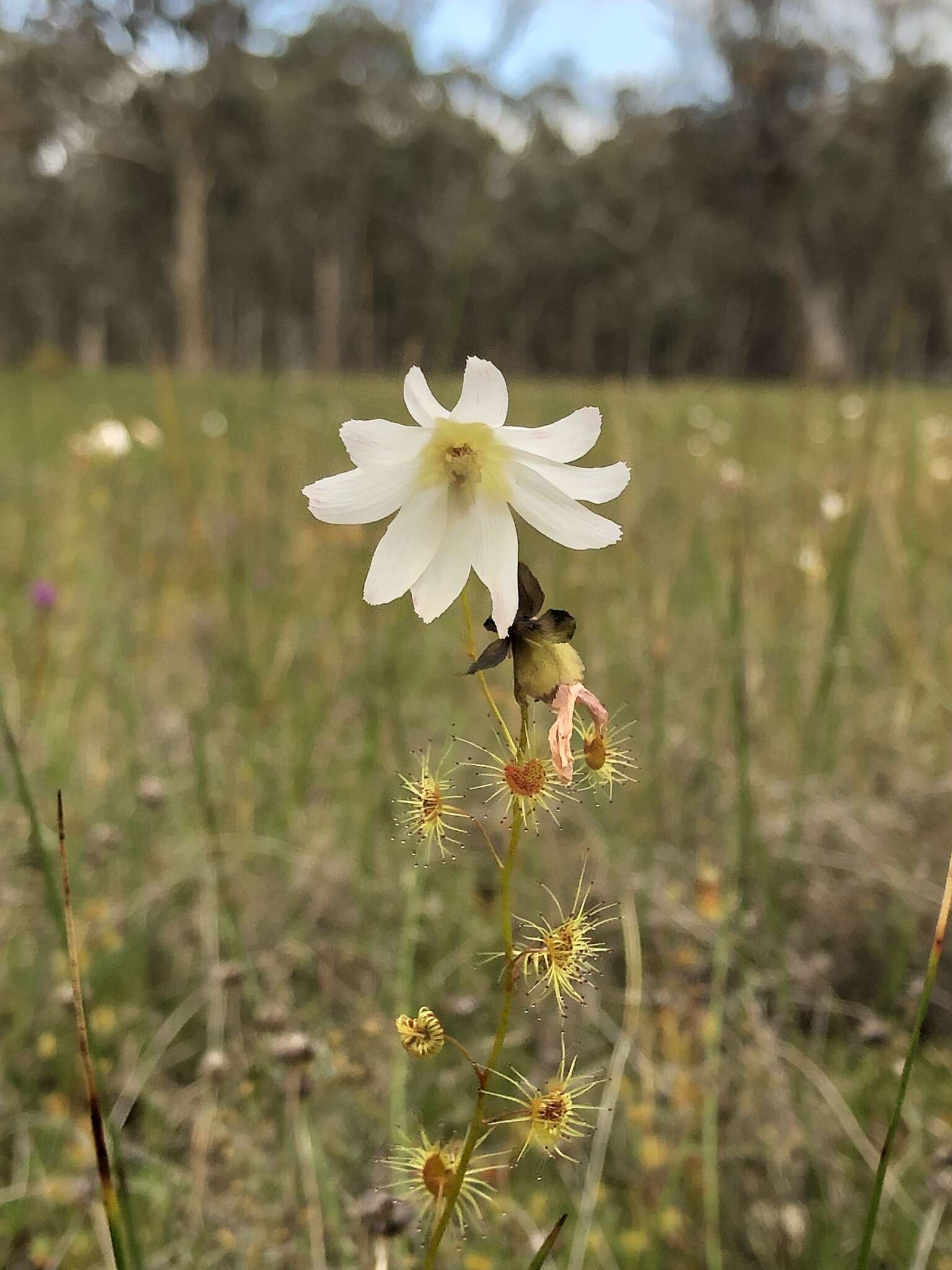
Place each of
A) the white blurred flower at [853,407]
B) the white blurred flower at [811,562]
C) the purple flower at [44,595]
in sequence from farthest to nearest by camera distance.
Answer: the white blurred flower at [853,407], the white blurred flower at [811,562], the purple flower at [44,595]

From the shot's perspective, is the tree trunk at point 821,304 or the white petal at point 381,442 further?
the tree trunk at point 821,304

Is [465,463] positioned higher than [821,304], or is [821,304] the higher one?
[821,304]

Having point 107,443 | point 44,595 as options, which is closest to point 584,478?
point 44,595

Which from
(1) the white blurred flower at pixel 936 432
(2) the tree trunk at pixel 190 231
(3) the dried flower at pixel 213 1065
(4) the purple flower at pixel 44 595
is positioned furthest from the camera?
(2) the tree trunk at pixel 190 231

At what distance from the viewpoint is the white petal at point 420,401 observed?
45cm

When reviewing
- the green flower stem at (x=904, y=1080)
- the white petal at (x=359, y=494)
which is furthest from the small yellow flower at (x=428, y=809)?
the green flower stem at (x=904, y=1080)

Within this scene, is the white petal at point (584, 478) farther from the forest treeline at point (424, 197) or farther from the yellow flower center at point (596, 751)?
the forest treeline at point (424, 197)

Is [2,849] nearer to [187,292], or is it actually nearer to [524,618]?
[524,618]

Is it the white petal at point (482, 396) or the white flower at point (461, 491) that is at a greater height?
the white petal at point (482, 396)

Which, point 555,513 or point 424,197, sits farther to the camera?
point 424,197

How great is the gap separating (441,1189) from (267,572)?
277cm

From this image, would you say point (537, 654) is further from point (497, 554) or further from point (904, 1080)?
point (904, 1080)

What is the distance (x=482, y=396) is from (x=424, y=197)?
3527 centimetres

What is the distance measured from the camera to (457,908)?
157 cm
